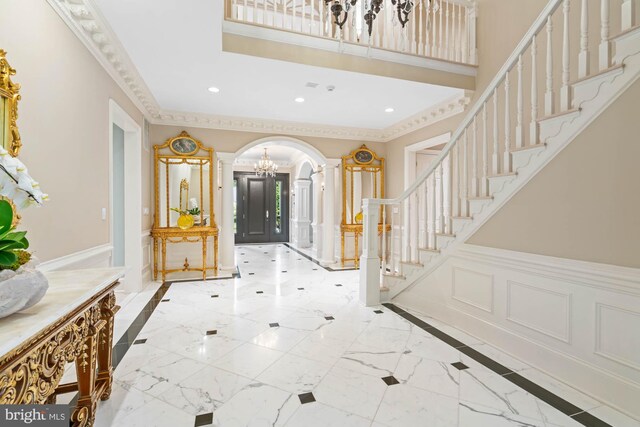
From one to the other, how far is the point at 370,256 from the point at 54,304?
3.07 meters

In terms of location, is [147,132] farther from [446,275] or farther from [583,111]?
[583,111]

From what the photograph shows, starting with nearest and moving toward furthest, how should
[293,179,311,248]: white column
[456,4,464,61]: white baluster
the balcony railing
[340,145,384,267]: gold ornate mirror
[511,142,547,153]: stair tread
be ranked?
1. [511,142,547,153]: stair tread
2. the balcony railing
3. [456,4,464,61]: white baluster
4. [340,145,384,267]: gold ornate mirror
5. [293,179,311,248]: white column

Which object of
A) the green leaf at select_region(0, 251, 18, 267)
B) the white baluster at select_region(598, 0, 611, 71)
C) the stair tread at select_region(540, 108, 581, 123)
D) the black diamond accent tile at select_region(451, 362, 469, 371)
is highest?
the white baluster at select_region(598, 0, 611, 71)

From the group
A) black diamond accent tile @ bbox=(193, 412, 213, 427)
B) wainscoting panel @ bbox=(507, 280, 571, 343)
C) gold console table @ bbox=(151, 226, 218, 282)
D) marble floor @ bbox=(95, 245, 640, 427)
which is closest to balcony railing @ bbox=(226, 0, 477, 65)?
wainscoting panel @ bbox=(507, 280, 571, 343)

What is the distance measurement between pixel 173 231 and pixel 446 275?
4263mm

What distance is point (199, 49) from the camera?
3.19 meters

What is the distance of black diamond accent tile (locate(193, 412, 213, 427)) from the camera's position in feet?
5.70

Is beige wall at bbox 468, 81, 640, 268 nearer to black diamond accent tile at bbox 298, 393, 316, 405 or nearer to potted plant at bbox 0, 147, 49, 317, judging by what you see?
black diamond accent tile at bbox 298, 393, 316, 405

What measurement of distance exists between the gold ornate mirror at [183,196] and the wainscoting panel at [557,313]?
4.12m

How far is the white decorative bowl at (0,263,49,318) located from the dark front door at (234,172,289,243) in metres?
9.22

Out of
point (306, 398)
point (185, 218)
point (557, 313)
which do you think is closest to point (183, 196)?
point (185, 218)

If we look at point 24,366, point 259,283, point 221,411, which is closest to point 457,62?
point 259,283

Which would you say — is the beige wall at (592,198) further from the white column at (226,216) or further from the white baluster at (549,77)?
the white column at (226,216)

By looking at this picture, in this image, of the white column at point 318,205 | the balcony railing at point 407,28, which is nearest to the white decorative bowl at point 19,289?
the balcony railing at point 407,28
